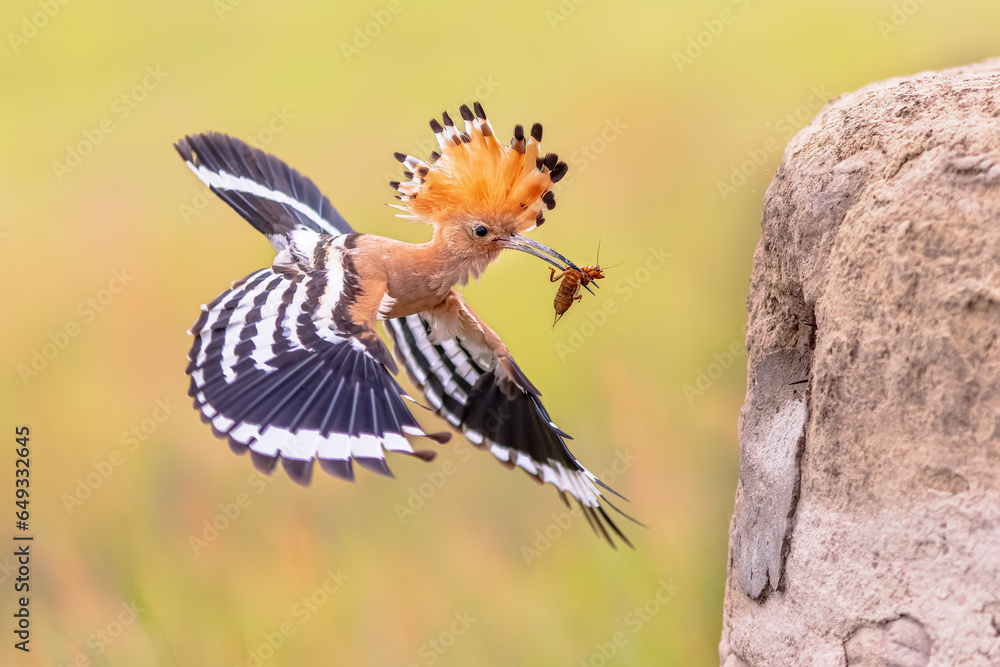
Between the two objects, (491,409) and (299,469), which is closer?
(299,469)

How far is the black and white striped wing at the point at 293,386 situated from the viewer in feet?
3.22

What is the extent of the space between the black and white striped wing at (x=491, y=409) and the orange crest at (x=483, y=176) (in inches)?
11.4

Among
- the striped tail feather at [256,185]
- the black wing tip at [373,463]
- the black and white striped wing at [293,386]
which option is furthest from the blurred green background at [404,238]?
the black wing tip at [373,463]

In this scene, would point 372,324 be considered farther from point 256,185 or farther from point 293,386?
point 256,185

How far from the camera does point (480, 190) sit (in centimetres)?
123

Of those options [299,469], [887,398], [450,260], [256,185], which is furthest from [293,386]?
[887,398]

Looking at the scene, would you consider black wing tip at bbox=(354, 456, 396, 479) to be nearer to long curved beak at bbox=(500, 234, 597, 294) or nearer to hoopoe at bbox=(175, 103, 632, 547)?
hoopoe at bbox=(175, 103, 632, 547)

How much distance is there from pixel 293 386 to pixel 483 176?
1.50ft

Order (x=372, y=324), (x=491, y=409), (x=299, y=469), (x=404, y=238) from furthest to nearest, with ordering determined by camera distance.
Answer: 1. (x=404, y=238)
2. (x=491, y=409)
3. (x=372, y=324)
4. (x=299, y=469)

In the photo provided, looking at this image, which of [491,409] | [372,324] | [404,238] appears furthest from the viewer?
[404,238]

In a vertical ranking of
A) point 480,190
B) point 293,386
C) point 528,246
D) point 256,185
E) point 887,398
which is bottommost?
point 887,398

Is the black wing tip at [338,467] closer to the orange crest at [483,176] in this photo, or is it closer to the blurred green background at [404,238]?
the orange crest at [483,176]

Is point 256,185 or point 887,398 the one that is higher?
point 256,185

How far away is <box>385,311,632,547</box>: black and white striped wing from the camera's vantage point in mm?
1380
